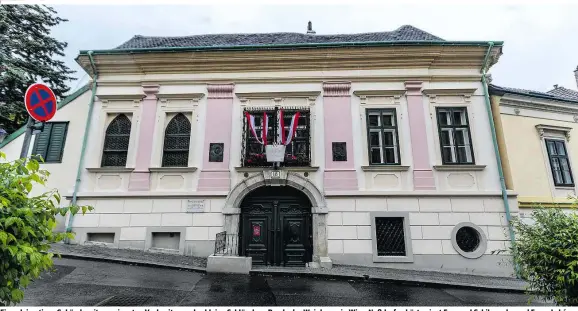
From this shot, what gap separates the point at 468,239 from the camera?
10.2 metres

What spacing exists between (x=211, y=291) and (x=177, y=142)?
609cm

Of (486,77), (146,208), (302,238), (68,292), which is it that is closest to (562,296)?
(302,238)

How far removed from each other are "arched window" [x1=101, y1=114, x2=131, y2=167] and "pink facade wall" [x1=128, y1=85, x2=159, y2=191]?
0.61 m

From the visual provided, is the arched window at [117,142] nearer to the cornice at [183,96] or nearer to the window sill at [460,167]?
the cornice at [183,96]

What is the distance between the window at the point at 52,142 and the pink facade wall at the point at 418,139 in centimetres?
1242

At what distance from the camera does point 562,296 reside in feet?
14.7

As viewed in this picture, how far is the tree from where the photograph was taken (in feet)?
51.2

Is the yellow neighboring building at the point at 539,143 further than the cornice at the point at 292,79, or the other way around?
the yellow neighboring building at the point at 539,143

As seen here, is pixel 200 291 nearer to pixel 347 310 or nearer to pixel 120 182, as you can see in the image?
pixel 347 310

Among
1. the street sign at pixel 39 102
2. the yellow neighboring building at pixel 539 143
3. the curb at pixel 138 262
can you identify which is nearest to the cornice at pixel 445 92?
the yellow neighboring building at pixel 539 143

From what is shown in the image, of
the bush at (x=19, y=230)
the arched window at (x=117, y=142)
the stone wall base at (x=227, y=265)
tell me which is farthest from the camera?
the arched window at (x=117, y=142)

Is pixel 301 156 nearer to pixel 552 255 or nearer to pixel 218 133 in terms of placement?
pixel 218 133

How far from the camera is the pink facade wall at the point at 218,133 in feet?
35.0

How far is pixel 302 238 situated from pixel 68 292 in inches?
248
